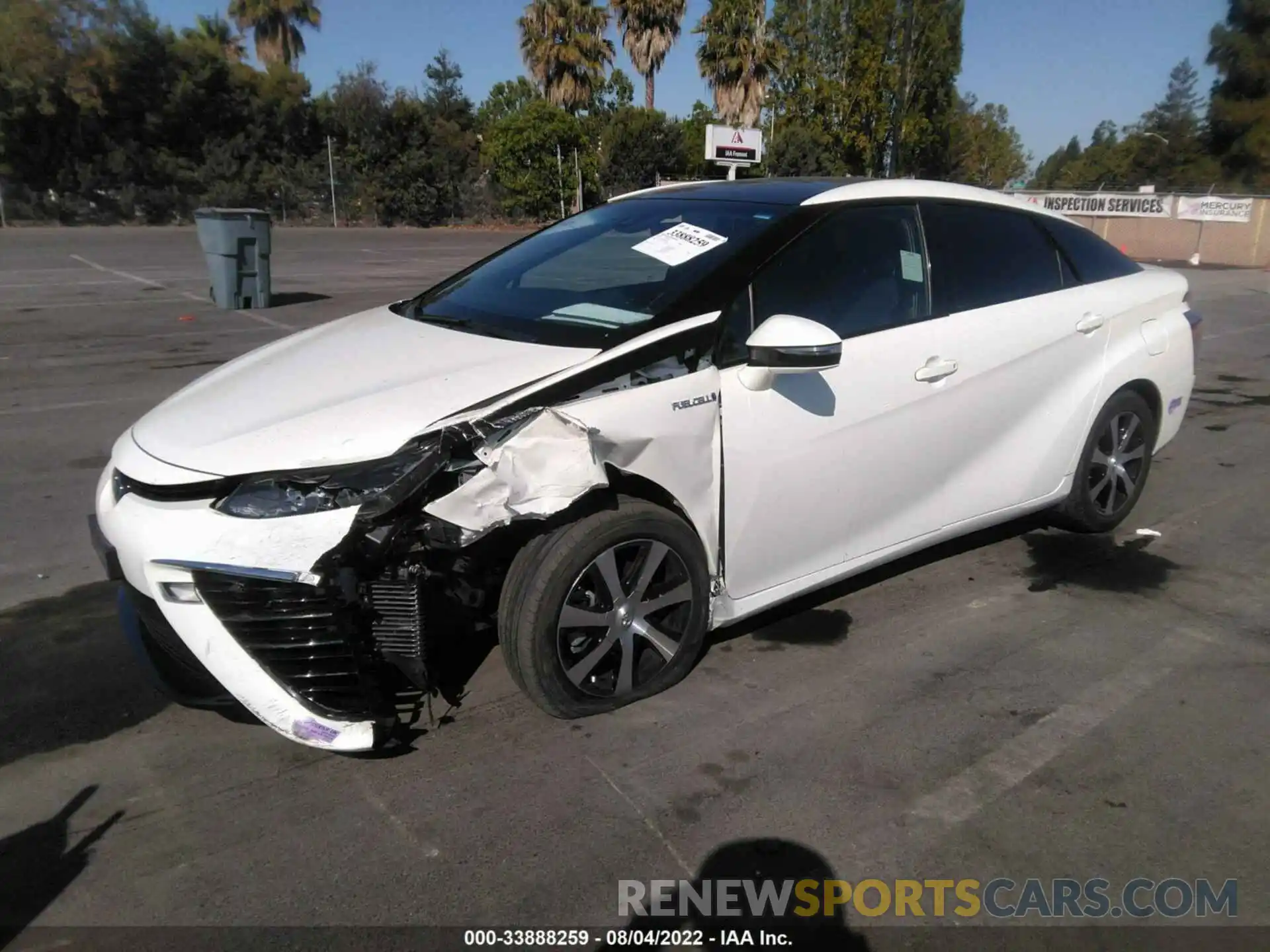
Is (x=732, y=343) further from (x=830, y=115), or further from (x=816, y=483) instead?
(x=830, y=115)

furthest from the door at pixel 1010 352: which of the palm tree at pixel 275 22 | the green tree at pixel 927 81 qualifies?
the palm tree at pixel 275 22

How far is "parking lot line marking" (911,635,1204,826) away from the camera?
2910 mm

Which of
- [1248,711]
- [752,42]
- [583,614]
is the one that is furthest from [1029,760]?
[752,42]

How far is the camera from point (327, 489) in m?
2.73

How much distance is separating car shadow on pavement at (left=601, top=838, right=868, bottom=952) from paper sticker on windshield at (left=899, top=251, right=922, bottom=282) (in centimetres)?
224

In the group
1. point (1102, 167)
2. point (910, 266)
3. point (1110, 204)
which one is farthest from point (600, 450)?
point (1102, 167)

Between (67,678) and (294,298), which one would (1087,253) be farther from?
(294,298)

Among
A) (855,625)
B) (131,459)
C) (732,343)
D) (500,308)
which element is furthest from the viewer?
(855,625)

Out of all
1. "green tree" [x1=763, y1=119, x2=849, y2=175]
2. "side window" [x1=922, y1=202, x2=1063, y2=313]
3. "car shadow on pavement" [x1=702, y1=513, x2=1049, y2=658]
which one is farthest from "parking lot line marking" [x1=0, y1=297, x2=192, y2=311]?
"green tree" [x1=763, y1=119, x2=849, y2=175]

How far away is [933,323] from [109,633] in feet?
11.2

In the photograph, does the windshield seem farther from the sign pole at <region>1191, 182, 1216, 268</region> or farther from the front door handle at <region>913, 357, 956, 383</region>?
the sign pole at <region>1191, 182, 1216, 268</region>

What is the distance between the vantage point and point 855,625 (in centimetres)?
404

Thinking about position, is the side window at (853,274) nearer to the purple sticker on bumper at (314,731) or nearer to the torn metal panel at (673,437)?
the torn metal panel at (673,437)

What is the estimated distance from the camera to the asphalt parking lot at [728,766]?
2592 millimetres
